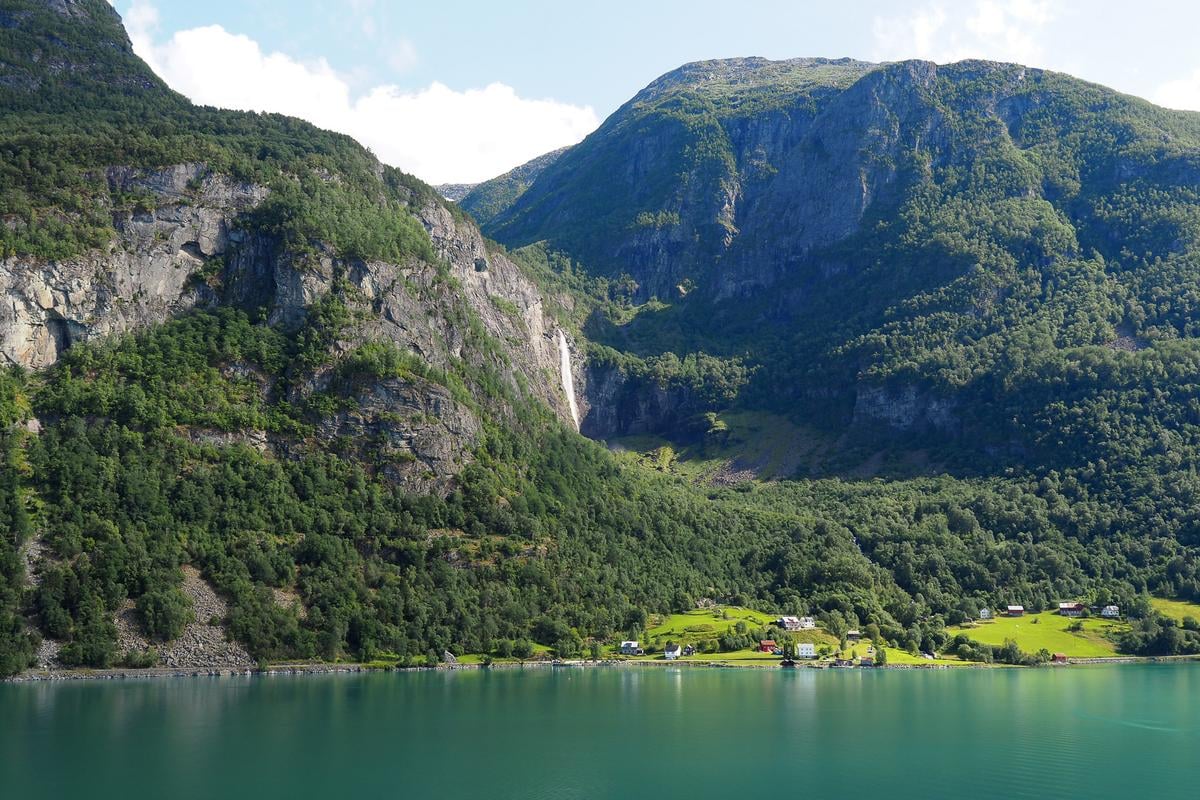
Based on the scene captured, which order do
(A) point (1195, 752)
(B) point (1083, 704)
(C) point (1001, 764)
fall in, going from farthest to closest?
(B) point (1083, 704) → (A) point (1195, 752) → (C) point (1001, 764)

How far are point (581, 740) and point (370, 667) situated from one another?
63.1 meters

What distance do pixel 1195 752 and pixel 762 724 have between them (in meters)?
34.8

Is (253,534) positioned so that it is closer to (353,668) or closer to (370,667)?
(353,668)

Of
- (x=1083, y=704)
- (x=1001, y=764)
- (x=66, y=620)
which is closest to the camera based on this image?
(x=1001, y=764)

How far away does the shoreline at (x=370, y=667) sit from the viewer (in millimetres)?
132750

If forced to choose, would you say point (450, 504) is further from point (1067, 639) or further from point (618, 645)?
point (1067, 639)

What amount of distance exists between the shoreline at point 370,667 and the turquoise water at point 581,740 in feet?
12.7

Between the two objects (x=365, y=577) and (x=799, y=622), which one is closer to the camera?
(x=365, y=577)

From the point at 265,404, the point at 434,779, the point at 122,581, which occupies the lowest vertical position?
the point at 434,779

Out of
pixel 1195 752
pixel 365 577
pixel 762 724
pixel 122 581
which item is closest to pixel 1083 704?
pixel 1195 752

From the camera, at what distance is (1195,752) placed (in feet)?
320

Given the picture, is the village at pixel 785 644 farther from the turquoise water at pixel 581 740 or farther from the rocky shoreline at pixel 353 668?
the turquoise water at pixel 581 740

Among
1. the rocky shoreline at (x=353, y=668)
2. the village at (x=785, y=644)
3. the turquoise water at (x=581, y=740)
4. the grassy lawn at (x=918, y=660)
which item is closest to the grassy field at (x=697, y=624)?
the village at (x=785, y=644)

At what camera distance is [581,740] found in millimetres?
97062
